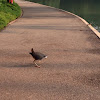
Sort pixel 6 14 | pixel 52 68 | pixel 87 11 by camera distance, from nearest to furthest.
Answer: pixel 52 68
pixel 6 14
pixel 87 11

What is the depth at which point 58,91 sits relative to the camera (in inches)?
200

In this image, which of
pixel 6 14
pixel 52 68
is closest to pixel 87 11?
pixel 6 14

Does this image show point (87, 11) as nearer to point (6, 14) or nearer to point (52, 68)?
point (6, 14)

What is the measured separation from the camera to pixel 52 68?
658 cm

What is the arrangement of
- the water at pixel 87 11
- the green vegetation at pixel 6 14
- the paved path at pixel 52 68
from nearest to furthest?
the paved path at pixel 52 68, the green vegetation at pixel 6 14, the water at pixel 87 11

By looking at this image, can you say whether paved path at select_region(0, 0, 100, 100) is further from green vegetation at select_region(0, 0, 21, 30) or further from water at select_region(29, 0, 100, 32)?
water at select_region(29, 0, 100, 32)

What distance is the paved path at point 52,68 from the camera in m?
5.03

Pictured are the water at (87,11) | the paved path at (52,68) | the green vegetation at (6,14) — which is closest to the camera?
the paved path at (52,68)

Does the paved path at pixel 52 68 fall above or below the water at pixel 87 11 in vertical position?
above

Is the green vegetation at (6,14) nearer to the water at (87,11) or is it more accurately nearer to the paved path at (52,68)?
the paved path at (52,68)

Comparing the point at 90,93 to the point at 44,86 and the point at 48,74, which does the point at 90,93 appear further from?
the point at 48,74

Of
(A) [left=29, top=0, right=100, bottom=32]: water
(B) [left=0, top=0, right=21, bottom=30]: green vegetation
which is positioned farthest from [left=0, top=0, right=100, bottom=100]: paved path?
(A) [left=29, top=0, right=100, bottom=32]: water

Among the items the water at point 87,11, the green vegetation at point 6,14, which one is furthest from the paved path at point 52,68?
the water at point 87,11

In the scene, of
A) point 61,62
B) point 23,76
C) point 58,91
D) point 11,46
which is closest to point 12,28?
point 11,46
